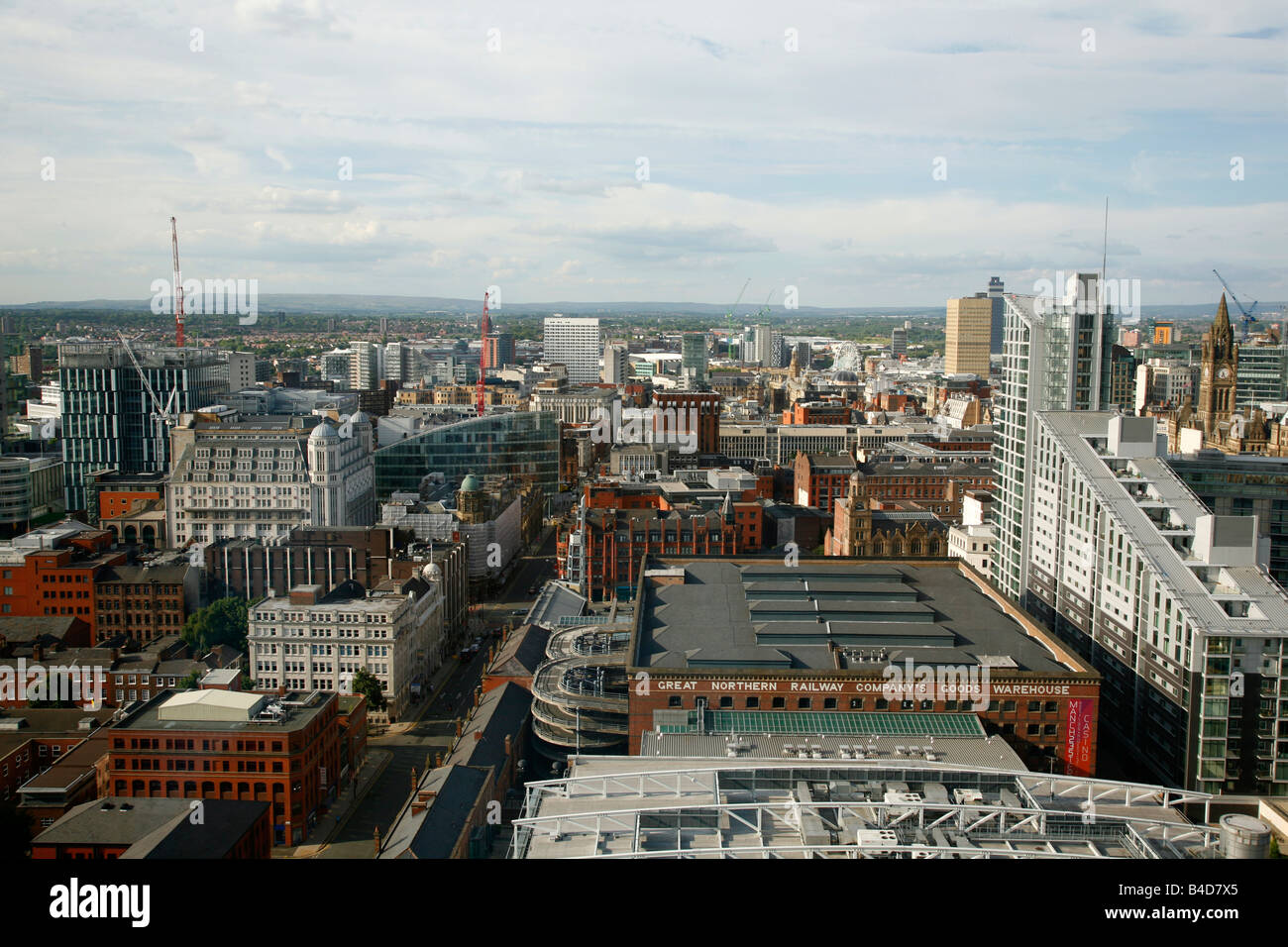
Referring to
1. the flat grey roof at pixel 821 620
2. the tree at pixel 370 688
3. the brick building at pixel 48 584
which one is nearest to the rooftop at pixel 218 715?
the tree at pixel 370 688

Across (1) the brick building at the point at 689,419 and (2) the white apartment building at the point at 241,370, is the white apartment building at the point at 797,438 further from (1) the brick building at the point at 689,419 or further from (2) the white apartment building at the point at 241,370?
(2) the white apartment building at the point at 241,370

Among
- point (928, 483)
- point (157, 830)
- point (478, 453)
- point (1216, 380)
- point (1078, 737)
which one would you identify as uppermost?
point (1216, 380)

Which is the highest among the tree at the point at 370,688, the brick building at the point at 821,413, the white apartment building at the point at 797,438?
the brick building at the point at 821,413

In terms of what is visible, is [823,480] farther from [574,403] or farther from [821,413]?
[574,403]

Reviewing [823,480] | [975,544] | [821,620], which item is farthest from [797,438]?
[821,620]
